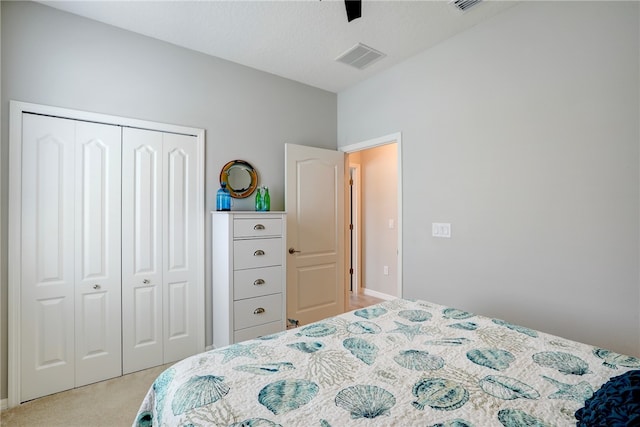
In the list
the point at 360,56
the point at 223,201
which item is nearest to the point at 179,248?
the point at 223,201

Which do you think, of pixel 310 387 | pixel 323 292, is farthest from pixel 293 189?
pixel 310 387

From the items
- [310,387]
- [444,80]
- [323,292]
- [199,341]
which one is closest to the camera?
[310,387]

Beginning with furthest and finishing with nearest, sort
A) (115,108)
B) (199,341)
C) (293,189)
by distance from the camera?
(293,189), (199,341), (115,108)

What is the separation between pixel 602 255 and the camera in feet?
5.70

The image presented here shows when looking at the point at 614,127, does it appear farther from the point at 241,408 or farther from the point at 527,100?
the point at 241,408

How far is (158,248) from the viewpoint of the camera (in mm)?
2477

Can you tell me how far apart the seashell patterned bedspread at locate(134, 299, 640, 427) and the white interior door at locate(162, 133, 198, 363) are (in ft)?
5.02

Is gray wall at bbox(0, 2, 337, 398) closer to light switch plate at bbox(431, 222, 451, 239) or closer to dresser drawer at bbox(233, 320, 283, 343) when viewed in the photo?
dresser drawer at bbox(233, 320, 283, 343)

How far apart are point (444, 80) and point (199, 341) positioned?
9.96 ft

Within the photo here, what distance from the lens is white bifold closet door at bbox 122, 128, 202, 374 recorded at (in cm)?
236

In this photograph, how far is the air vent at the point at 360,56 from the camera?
102 inches

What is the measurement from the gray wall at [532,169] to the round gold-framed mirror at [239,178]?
1.44 metres

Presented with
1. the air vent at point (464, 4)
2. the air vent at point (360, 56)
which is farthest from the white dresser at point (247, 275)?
the air vent at point (464, 4)

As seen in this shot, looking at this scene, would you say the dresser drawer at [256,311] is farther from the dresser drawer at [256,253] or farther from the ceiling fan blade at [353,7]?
the ceiling fan blade at [353,7]
